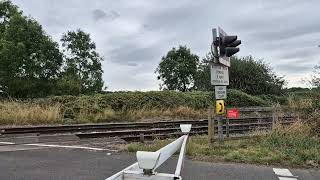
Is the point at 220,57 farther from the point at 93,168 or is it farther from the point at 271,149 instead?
the point at 93,168

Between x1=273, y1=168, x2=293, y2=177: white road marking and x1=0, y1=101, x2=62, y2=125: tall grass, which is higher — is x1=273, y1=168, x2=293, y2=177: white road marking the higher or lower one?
the lower one

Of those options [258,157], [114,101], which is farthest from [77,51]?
[258,157]

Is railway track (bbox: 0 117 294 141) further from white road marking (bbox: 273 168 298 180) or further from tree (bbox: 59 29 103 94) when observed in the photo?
tree (bbox: 59 29 103 94)

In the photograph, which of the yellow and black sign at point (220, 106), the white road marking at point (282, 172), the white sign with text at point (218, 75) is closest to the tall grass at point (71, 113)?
the white sign with text at point (218, 75)

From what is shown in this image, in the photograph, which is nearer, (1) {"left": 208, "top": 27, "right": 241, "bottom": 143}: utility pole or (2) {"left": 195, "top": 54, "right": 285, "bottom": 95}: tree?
(1) {"left": 208, "top": 27, "right": 241, "bottom": 143}: utility pole

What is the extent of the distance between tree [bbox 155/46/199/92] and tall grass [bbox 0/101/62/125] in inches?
1285

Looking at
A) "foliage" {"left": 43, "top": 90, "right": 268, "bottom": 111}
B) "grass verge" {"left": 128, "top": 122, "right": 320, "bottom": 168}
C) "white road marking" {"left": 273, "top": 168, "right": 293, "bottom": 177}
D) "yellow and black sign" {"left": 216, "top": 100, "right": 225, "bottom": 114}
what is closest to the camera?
"white road marking" {"left": 273, "top": 168, "right": 293, "bottom": 177}

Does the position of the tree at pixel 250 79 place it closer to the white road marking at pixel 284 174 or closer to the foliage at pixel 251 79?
the foliage at pixel 251 79

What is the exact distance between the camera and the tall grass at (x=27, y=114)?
2164 centimetres

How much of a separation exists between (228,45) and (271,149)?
3.16 meters

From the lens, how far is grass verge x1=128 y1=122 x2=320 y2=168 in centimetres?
945

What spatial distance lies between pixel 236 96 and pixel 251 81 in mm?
10001

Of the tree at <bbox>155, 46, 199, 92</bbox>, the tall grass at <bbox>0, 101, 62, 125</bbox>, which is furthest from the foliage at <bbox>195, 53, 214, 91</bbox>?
the tall grass at <bbox>0, 101, 62, 125</bbox>

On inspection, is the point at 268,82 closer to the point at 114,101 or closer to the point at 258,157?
the point at 114,101
